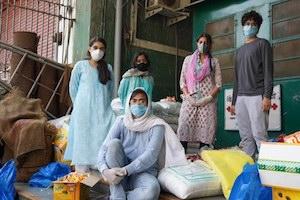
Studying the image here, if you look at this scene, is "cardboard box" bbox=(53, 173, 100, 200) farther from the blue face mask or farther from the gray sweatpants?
the gray sweatpants

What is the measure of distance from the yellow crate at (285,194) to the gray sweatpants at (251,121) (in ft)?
6.34

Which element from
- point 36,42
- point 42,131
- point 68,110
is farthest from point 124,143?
point 36,42

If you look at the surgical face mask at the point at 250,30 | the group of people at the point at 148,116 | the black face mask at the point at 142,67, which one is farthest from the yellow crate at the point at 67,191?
the surgical face mask at the point at 250,30

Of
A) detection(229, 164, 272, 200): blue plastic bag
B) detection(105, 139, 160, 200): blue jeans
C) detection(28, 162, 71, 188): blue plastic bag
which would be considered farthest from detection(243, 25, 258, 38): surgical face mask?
detection(28, 162, 71, 188): blue plastic bag

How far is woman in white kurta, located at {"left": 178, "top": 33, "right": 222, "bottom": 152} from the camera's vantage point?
4.36 m

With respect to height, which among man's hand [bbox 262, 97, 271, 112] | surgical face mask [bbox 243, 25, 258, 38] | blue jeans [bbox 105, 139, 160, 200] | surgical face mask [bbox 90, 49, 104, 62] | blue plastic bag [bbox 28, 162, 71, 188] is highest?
surgical face mask [bbox 243, 25, 258, 38]

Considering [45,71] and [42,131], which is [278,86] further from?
[45,71]

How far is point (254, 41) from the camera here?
4.01m

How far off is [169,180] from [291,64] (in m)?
2.90

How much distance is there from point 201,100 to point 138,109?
39.8 inches

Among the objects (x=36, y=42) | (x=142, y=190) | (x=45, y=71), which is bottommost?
(x=142, y=190)

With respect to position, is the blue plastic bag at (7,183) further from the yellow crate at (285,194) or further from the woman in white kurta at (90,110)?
the yellow crate at (285,194)

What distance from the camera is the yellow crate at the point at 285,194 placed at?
1876 mm

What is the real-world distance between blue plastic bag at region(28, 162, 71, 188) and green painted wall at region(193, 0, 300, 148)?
2671 mm
